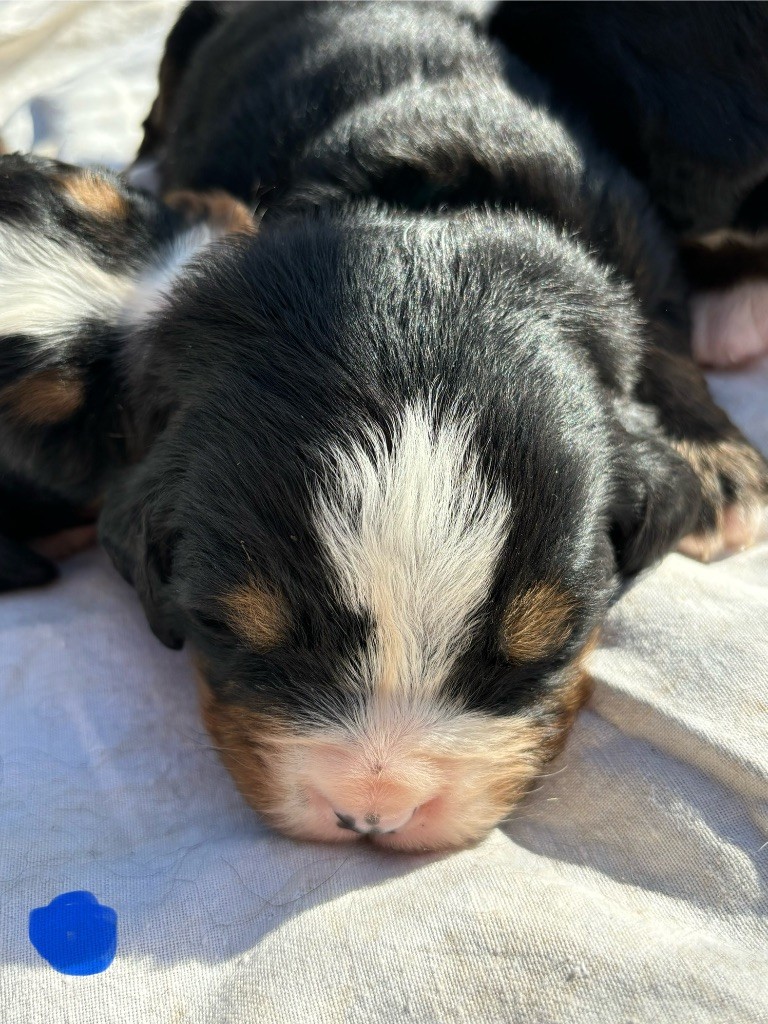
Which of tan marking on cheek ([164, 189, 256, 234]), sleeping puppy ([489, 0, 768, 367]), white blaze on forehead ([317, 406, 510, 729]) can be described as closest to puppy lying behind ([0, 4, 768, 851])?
white blaze on forehead ([317, 406, 510, 729])

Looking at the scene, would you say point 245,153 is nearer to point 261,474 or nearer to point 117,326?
point 117,326

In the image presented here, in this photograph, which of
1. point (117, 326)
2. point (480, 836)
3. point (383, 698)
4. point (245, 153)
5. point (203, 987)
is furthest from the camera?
point (245, 153)

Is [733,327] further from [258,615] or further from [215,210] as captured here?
[258,615]

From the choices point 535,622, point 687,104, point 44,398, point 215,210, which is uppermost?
point 687,104

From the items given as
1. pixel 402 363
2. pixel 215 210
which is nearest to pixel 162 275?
pixel 215 210

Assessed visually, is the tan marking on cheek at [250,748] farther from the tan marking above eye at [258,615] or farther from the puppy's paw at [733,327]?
the puppy's paw at [733,327]

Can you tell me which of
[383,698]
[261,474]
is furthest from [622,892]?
[261,474]

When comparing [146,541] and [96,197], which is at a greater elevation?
[96,197]
